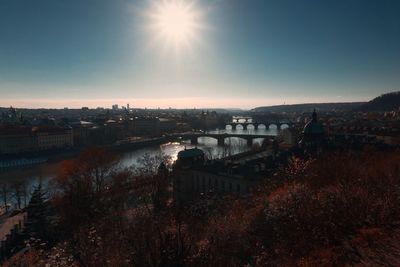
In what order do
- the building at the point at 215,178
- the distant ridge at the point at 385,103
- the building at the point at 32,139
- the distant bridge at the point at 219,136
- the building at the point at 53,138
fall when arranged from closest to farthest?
the building at the point at 215,178, the building at the point at 32,139, the building at the point at 53,138, the distant bridge at the point at 219,136, the distant ridge at the point at 385,103

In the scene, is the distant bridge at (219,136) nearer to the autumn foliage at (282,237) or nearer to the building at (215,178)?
the building at (215,178)

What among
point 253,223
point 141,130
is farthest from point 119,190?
point 141,130

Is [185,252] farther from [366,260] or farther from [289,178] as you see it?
[289,178]

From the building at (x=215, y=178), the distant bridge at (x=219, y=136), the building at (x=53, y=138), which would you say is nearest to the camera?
the building at (x=215, y=178)

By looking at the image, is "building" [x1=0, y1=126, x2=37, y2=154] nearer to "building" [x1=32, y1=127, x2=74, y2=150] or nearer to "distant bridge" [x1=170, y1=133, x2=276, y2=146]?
"building" [x1=32, y1=127, x2=74, y2=150]

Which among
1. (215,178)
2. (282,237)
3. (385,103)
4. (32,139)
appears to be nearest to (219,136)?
(32,139)

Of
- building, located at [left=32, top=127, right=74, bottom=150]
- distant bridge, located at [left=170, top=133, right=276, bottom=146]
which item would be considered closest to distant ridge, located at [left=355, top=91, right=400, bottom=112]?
distant bridge, located at [left=170, top=133, right=276, bottom=146]

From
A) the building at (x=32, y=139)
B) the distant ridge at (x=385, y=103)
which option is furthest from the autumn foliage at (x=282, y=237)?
the distant ridge at (x=385, y=103)

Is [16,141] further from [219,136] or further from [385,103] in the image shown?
[385,103]
